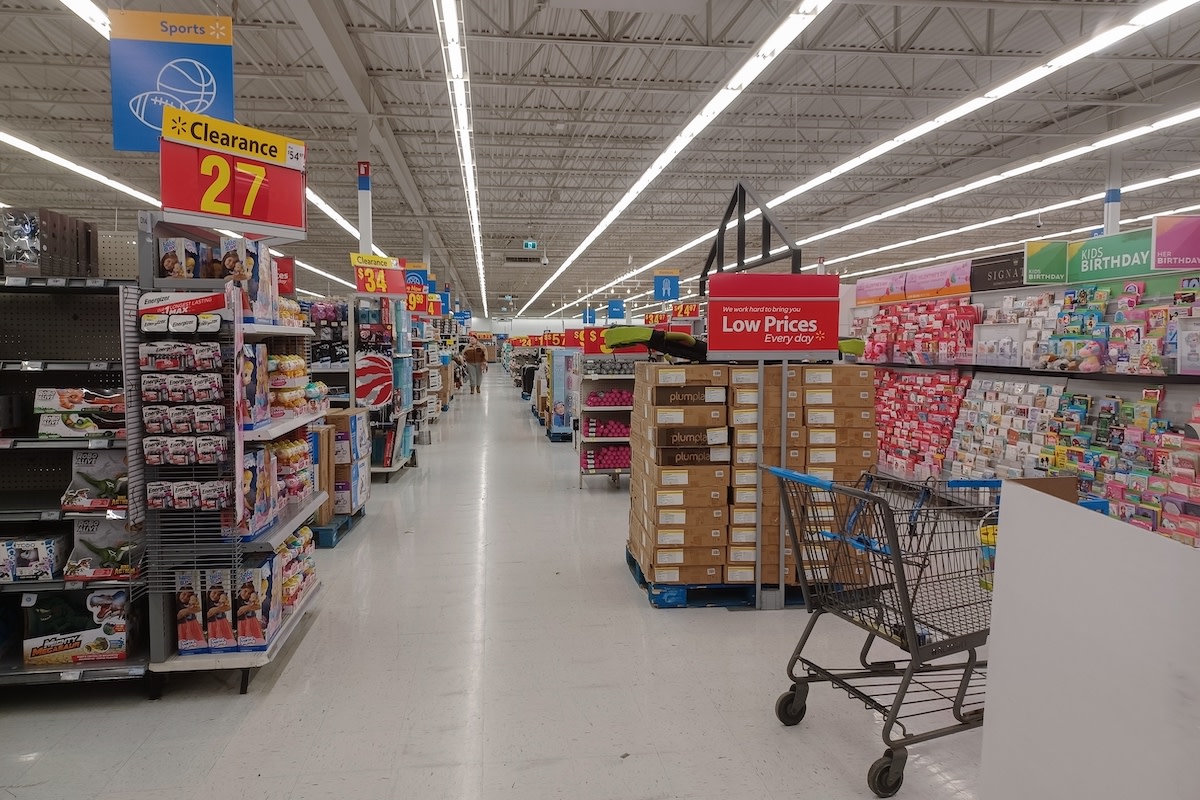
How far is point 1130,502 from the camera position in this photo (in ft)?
16.1

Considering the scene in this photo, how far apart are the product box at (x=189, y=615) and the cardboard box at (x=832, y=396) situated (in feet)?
11.7

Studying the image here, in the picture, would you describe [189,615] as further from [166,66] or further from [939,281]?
[939,281]

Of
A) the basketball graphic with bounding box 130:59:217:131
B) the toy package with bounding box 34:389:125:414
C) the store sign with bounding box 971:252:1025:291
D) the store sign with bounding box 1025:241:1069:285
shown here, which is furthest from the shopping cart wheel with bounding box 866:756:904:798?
the basketball graphic with bounding box 130:59:217:131

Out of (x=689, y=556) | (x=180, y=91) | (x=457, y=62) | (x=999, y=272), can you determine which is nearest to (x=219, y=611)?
(x=689, y=556)

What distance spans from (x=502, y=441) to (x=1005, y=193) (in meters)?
15.6

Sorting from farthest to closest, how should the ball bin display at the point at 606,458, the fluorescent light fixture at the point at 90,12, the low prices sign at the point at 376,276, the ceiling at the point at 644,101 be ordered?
1. the low prices sign at the point at 376,276
2. the ceiling at the point at 644,101
3. the ball bin display at the point at 606,458
4. the fluorescent light fixture at the point at 90,12

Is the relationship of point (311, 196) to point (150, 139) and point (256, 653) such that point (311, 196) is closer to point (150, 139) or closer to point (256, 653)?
point (150, 139)

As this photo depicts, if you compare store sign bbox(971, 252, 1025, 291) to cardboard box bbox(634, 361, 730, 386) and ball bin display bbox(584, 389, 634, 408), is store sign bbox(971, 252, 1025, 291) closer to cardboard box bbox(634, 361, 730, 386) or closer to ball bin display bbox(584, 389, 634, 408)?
cardboard box bbox(634, 361, 730, 386)

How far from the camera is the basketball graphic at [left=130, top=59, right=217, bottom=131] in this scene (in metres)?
5.14

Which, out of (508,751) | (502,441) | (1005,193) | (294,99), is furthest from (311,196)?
(1005,193)

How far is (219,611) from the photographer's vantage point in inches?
129

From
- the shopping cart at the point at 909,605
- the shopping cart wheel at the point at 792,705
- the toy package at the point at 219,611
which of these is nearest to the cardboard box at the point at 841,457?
the shopping cart at the point at 909,605

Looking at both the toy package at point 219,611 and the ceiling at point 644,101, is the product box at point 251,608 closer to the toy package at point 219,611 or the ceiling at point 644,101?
the toy package at point 219,611

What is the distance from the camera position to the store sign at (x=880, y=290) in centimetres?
855
